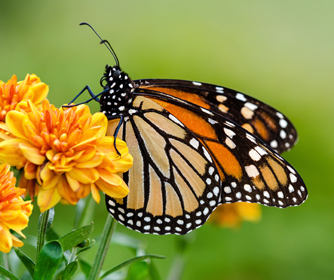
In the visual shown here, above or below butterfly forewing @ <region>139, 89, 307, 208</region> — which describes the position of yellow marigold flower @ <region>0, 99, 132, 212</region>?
below

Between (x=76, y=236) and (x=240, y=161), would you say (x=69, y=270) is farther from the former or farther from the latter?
(x=240, y=161)

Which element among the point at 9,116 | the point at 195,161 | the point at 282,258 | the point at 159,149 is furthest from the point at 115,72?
the point at 282,258

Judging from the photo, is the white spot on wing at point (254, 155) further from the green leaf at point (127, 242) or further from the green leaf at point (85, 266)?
the green leaf at point (85, 266)

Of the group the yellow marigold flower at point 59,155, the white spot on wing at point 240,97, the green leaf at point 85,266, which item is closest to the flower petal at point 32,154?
the yellow marigold flower at point 59,155

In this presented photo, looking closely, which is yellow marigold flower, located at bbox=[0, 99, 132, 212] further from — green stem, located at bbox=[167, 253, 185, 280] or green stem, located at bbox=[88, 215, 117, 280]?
green stem, located at bbox=[167, 253, 185, 280]

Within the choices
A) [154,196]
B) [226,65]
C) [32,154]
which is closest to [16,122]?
[32,154]

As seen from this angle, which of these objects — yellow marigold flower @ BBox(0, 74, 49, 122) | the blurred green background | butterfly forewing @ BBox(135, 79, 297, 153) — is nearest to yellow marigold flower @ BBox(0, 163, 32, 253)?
yellow marigold flower @ BBox(0, 74, 49, 122)
